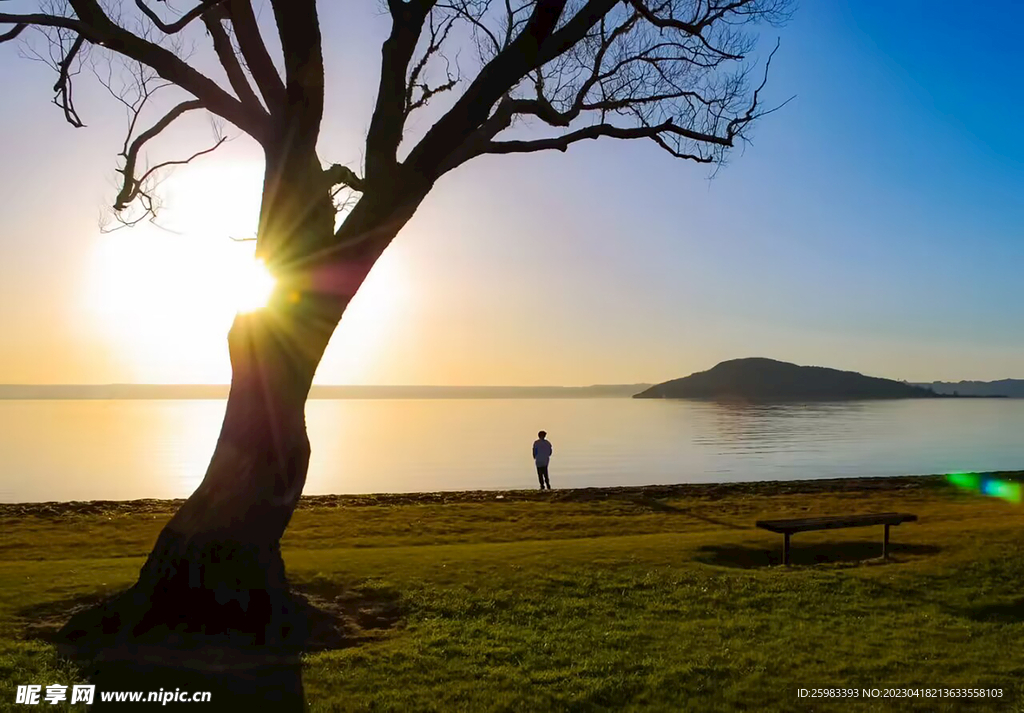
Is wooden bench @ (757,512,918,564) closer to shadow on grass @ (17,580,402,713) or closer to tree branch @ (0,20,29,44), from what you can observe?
shadow on grass @ (17,580,402,713)

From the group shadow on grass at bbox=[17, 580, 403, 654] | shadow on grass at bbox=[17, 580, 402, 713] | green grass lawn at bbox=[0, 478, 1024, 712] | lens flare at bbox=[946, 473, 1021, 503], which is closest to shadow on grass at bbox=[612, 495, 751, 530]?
green grass lawn at bbox=[0, 478, 1024, 712]

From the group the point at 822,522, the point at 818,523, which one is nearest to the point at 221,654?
the point at 818,523

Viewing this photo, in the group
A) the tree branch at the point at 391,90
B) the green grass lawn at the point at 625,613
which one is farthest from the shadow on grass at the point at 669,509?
the tree branch at the point at 391,90

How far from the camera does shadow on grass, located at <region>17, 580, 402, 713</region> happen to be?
7160 mm

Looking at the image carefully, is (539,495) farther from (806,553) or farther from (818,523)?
(818,523)

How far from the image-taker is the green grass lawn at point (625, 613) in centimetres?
736

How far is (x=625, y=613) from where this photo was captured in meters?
9.98

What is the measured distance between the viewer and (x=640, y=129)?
1109 cm

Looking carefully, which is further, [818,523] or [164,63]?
[818,523]

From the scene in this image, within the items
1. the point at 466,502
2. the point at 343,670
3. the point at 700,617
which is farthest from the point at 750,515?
the point at 343,670

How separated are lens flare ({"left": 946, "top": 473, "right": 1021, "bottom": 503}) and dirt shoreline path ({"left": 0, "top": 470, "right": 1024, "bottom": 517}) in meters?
0.59

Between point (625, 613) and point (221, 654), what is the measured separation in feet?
14.5

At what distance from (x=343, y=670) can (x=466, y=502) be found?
17.9 meters

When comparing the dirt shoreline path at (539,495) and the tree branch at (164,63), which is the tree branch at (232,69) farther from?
the dirt shoreline path at (539,495)
